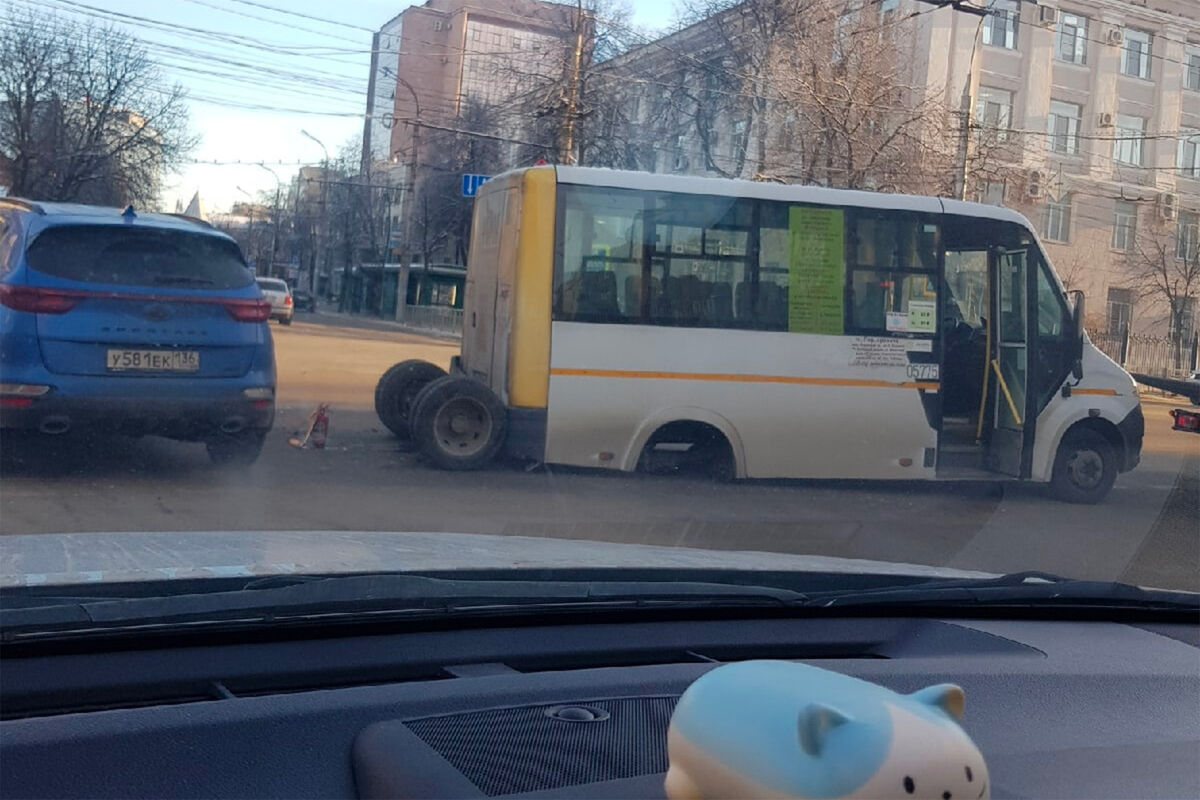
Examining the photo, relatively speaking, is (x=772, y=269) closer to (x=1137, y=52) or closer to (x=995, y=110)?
(x=1137, y=52)

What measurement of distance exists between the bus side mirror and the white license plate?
24.1ft

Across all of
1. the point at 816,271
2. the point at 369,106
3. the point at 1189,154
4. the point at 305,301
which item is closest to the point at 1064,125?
the point at 1189,154

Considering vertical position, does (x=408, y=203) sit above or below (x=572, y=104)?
below

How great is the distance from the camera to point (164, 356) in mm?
7863

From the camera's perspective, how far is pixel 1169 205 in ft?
39.2

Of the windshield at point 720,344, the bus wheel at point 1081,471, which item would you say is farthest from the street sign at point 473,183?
the bus wheel at point 1081,471

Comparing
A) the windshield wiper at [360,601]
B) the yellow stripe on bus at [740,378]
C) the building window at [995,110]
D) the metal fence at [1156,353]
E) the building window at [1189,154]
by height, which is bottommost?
the windshield wiper at [360,601]

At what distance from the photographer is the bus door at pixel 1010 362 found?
34.8ft

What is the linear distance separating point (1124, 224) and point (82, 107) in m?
11.9

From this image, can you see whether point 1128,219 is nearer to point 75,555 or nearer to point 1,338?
point 1,338

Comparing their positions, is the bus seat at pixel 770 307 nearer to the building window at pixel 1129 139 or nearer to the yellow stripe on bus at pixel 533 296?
the yellow stripe on bus at pixel 533 296

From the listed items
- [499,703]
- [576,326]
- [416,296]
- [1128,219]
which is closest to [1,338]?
[576,326]

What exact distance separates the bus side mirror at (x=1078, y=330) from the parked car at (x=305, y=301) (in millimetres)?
24045

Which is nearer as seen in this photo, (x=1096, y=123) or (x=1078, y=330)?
(x=1078, y=330)
